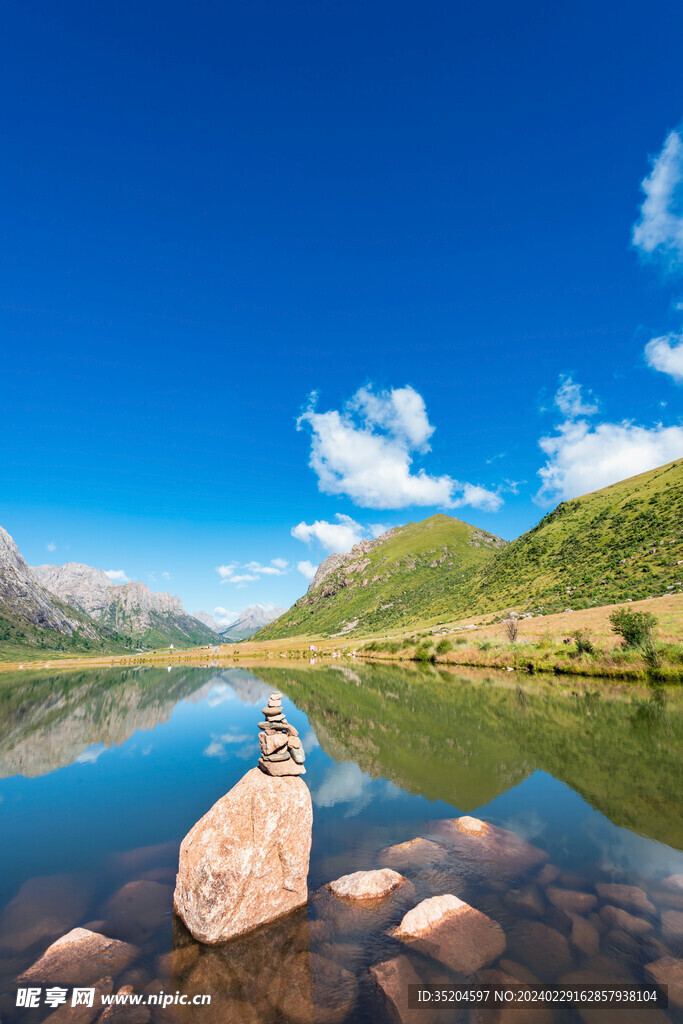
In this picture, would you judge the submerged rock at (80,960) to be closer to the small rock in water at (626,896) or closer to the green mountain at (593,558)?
the small rock in water at (626,896)

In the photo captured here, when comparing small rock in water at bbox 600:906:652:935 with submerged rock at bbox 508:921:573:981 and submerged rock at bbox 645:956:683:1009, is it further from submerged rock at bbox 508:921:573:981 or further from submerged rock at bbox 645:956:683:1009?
submerged rock at bbox 508:921:573:981

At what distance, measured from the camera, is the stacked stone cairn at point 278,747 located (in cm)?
1503

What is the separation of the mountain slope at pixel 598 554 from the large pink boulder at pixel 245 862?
86.1 metres

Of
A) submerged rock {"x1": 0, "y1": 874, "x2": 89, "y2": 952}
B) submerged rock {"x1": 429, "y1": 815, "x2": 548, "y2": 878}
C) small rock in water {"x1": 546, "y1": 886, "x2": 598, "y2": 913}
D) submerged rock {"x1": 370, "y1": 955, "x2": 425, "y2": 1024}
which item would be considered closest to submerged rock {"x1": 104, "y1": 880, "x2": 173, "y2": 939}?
submerged rock {"x1": 0, "y1": 874, "x2": 89, "y2": 952}

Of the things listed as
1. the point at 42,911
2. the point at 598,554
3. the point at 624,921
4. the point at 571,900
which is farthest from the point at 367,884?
the point at 598,554

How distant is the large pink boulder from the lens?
1247 centimetres

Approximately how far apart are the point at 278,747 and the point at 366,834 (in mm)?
7785

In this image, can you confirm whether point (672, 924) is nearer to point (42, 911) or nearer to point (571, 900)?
point (571, 900)

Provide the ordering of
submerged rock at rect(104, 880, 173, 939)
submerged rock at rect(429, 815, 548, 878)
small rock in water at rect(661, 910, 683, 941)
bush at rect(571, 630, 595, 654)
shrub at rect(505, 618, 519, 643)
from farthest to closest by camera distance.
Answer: shrub at rect(505, 618, 519, 643)
bush at rect(571, 630, 595, 654)
submerged rock at rect(429, 815, 548, 878)
submerged rock at rect(104, 880, 173, 939)
small rock in water at rect(661, 910, 683, 941)

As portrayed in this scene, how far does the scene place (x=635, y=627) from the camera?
2269 inches

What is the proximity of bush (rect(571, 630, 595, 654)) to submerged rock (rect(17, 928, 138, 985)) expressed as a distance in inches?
2632

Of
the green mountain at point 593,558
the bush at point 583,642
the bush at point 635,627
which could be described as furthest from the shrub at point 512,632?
the bush at point 635,627

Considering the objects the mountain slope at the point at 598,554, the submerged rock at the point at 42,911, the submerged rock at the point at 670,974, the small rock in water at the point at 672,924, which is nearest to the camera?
the submerged rock at the point at 670,974

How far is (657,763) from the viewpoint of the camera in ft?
81.8
